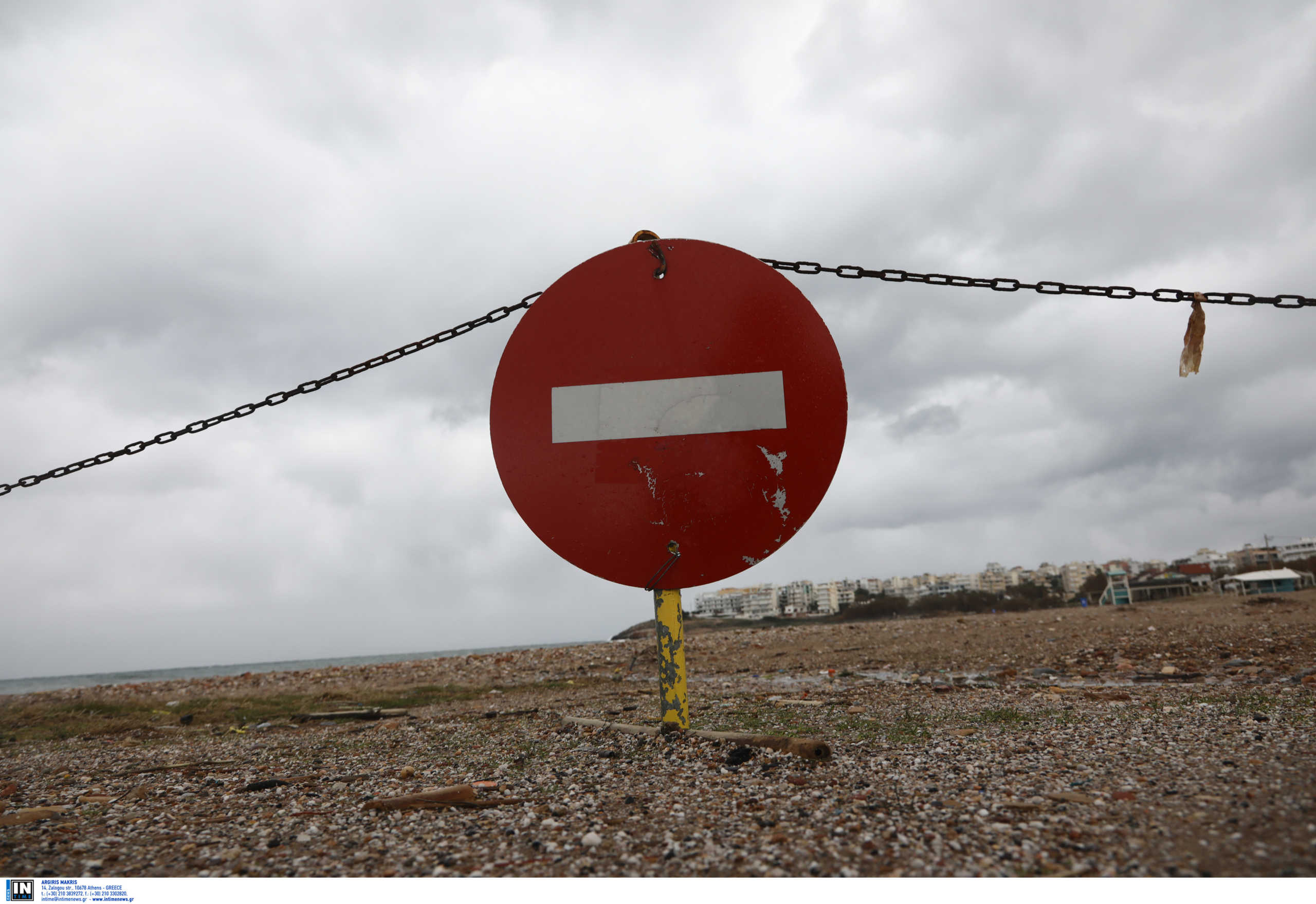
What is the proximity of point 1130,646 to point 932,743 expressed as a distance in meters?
6.76

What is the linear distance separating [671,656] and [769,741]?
0.61 meters

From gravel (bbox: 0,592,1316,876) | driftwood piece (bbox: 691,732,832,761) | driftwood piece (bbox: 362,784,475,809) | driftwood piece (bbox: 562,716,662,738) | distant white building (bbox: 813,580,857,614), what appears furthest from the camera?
distant white building (bbox: 813,580,857,614)

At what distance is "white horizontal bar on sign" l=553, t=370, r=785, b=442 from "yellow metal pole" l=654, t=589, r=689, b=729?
79 centimetres

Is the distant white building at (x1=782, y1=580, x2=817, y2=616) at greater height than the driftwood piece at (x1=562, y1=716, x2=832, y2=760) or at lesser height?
lesser

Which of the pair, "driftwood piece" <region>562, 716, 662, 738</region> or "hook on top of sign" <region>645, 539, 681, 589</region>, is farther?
"driftwood piece" <region>562, 716, 662, 738</region>

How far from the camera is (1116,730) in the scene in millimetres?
3113

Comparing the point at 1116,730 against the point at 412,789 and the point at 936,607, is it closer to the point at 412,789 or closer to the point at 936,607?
the point at 412,789

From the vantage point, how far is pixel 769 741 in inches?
116

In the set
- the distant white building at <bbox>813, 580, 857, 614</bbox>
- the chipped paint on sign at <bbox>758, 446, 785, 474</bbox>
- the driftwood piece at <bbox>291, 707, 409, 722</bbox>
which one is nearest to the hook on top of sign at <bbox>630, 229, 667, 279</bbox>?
the chipped paint on sign at <bbox>758, 446, 785, 474</bbox>

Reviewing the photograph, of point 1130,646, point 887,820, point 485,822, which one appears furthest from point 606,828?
point 1130,646

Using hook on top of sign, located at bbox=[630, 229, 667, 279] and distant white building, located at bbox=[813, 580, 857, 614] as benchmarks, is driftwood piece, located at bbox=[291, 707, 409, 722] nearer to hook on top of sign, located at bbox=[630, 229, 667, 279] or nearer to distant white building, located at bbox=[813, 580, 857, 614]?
hook on top of sign, located at bbox=[630, 229, 667, 279]

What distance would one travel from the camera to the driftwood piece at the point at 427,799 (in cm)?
252

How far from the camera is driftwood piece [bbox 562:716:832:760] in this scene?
9.21 ft

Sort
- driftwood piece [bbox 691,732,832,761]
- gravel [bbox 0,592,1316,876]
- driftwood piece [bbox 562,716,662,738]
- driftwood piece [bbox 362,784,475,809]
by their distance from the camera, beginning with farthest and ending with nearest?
driftwood piece [bbox 562,716,662,738], driftwood piece [bbox 691,732,832,761], driftwood piece [bbox 362,784,475,809], gravel [bbox 0,592,1316,876]
